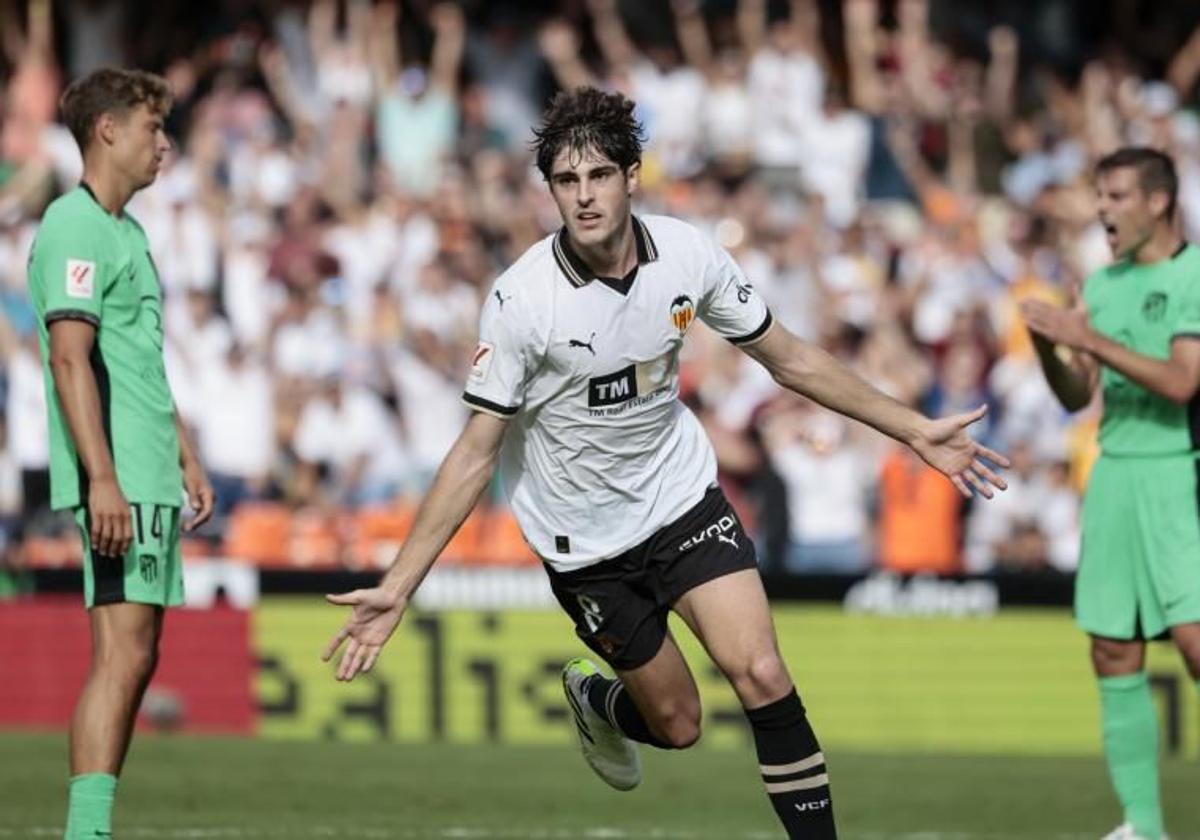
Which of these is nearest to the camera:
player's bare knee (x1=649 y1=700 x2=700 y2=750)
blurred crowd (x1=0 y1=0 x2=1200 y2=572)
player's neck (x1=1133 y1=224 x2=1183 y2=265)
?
player's bare knee (x1=649 y1=700 x2=700 y2=750)

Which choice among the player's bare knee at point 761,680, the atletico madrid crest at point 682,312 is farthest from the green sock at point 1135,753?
the atletico madrid crest at point 682,312

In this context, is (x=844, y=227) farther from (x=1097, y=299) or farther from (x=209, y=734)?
(x=1097, y=299)

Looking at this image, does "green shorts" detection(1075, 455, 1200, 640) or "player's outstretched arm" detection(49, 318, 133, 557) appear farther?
"green shorts" detection(1075, 455, 1200, 640)

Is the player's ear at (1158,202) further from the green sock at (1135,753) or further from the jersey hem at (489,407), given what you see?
the jersey hem at (489,407)

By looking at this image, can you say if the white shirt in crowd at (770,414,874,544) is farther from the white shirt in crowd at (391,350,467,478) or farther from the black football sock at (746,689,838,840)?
the black football sock at (746,689,838,840)

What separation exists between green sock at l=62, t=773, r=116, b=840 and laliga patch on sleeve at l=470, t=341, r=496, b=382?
192 centimetres

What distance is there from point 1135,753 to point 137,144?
482 centimetres

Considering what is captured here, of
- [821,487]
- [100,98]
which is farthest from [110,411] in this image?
[821,487]

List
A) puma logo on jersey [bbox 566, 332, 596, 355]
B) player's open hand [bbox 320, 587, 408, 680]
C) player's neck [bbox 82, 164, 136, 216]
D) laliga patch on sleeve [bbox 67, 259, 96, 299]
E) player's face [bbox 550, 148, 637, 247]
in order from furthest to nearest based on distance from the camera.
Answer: player's neck [bbox 82, 164, 136, 216]
laliga patch on sleeve [bbox 67, 259, 96, 299]
puma logo on jersey [bbox 566, 332, 596, 355]
player's face [bbox 550, 148, 637, 247]
player's open hand [bbox 320, 587, 408, 680]

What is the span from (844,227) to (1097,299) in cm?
901

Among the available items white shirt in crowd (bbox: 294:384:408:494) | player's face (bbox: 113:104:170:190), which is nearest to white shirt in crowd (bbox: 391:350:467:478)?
white shirt in crowd (bbox: 294:384:408:494)

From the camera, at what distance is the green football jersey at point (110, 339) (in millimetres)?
7844

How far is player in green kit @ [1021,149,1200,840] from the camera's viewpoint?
9.31 meters

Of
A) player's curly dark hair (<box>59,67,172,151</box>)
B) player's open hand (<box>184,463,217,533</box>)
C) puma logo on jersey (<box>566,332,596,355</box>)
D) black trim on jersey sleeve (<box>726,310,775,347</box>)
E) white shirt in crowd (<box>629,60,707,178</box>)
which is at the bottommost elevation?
player's open hand (<box>184,463,217,533</box>)
